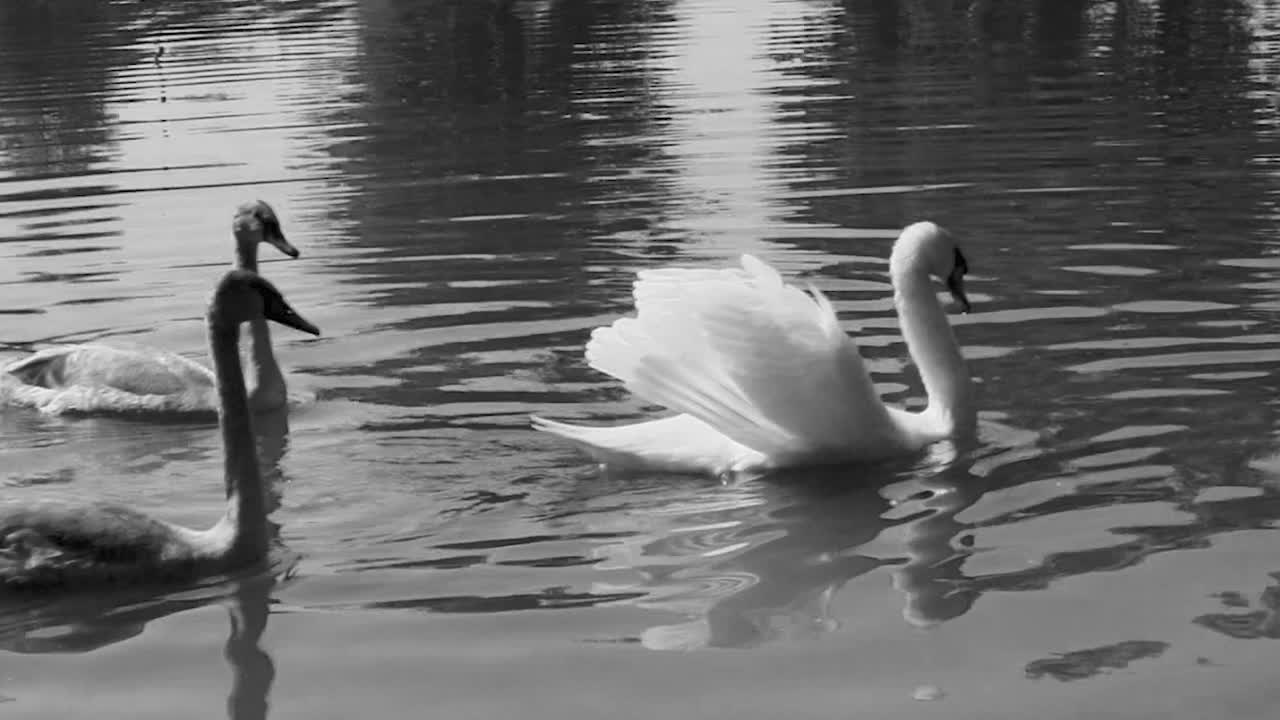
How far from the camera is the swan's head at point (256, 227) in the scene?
34.5ft

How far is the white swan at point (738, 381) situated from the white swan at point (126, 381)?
1843 millimetres

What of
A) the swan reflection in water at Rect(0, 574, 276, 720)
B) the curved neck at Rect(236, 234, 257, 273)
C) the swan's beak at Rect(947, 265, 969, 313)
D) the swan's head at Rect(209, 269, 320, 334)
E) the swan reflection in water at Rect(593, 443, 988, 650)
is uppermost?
the swan's head at Rect(209, 269, 320, 334)

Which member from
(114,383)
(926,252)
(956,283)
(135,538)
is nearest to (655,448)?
(926,252)

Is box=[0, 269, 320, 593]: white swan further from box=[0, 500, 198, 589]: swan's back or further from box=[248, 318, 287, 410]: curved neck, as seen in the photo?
box=[248, 318, 287, 410]: curved neck

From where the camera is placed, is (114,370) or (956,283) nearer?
(956,283)

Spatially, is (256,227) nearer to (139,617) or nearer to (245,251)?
(245,251)

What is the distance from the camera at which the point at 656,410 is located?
9.71m

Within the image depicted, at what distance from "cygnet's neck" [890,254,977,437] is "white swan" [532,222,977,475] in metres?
0.17

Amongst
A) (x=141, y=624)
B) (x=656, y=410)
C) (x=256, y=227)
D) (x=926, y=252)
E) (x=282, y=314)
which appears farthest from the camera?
(x=256, y=227)

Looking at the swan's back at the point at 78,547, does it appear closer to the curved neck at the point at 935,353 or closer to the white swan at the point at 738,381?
the white swan at the point at 738,381

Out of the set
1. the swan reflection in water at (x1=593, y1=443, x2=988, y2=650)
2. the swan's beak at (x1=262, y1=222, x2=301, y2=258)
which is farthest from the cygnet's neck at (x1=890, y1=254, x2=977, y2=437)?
the swan's beak at (x1=262, y1=222, x2=301, y2=258)

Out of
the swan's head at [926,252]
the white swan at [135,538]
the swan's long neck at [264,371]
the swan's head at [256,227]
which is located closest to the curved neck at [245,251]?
the swan's head at [256,227]

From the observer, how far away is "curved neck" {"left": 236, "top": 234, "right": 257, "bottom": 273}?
10.5 metres

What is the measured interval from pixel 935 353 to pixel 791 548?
163 centimetres
